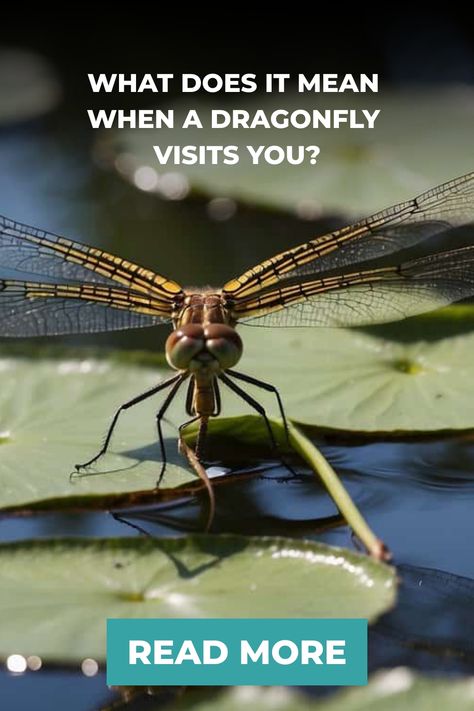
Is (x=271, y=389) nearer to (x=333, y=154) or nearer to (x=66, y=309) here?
(x=66, y=309)

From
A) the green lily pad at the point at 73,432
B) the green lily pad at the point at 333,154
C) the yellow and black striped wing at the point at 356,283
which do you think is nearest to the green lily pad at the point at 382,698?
the green lily pad at the point at 73,432

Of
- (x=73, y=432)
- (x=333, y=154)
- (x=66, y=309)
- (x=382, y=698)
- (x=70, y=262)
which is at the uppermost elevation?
(x=333, y=154)

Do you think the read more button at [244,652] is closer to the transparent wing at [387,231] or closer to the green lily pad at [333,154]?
the transparent wing at [387,231]

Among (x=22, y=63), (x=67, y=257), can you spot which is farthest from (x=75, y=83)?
(x=67, y=257)

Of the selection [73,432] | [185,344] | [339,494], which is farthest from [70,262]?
[339,494]

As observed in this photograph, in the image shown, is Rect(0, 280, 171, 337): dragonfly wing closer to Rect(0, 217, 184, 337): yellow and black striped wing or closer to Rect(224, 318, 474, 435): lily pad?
Rect(0, 217, 184, 337): yellow and black striped wing
